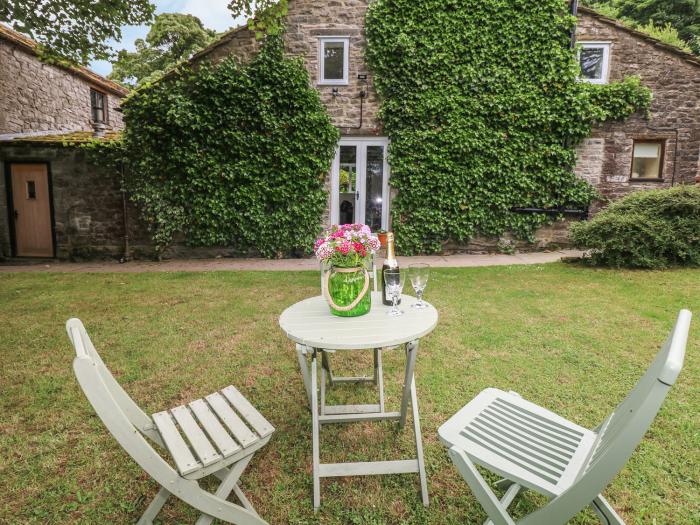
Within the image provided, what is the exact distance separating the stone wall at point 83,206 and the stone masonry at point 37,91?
160cm

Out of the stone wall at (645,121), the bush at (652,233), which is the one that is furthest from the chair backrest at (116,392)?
the stone wall at (645,121)

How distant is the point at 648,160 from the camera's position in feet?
32.0

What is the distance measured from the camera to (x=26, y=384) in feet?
11.3

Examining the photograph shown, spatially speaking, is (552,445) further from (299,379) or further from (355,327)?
(299,379)

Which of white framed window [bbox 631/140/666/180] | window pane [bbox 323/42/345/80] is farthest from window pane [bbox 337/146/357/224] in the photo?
white framed window [bbox 631/140/666/180]

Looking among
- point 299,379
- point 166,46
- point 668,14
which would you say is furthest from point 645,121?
point 166,46

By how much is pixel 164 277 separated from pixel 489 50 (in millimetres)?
8001

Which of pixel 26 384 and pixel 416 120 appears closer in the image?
pixel 26 384

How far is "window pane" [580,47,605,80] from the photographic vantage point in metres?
9.46

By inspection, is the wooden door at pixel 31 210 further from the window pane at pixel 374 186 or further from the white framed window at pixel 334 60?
the window pane at pixel 374 186

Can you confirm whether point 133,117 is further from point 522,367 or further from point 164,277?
point 522,367

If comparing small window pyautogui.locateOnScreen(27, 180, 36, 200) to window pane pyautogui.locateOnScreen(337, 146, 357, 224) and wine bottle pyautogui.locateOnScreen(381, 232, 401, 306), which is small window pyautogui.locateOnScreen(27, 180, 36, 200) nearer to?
window pane pyautogui.locateOnScreen(337, 146, 357, 224)

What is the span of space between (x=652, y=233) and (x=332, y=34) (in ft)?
24.3

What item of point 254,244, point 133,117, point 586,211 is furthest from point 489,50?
point 133,117
